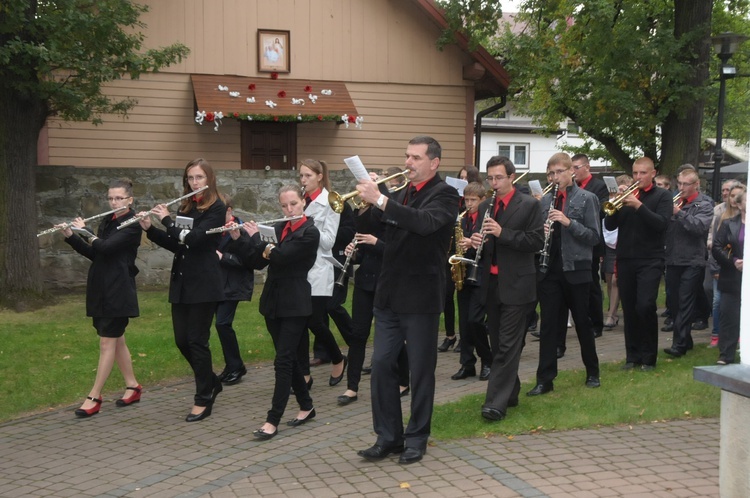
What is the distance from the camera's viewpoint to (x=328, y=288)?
838 centimetres

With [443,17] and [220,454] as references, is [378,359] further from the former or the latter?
[443,17]

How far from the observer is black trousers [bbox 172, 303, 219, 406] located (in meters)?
7.50

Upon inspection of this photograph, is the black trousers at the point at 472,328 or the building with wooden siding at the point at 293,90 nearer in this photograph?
the black trousers at the point at 472,328

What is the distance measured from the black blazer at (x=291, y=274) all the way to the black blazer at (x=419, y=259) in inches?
36.0

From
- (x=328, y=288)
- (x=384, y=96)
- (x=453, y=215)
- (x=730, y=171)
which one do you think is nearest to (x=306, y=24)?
(x=384, y=96)

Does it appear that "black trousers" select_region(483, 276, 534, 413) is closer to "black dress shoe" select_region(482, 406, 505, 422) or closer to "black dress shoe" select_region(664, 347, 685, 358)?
"black dress shoe" select_region(482, 406, 505, 422)

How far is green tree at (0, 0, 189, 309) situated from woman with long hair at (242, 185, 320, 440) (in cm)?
591

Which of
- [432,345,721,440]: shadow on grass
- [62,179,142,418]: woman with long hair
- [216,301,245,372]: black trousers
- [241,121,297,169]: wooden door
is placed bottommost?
[432,345,721,440]: shadow on grass

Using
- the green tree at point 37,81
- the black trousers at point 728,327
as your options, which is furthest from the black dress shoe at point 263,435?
the green tree at point 37,81

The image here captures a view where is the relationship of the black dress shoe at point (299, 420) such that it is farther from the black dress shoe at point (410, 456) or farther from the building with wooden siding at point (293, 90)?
the building with wooden siding at point (293, 90)

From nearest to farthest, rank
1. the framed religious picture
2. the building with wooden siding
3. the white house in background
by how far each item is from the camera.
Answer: the building with wooden siding
the framed religious picture
the white house in background

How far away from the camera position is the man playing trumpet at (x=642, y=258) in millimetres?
8781

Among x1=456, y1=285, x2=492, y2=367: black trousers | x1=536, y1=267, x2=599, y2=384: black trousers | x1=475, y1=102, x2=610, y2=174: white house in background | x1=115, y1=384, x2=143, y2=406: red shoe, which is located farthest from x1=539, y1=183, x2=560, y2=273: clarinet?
x1=475, y1=102, x2=610, y2=174: white house in background

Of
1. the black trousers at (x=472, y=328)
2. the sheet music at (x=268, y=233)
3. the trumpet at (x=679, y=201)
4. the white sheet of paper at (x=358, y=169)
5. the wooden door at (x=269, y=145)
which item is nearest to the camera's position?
the white sheet of paper at (x=358, y=169)
